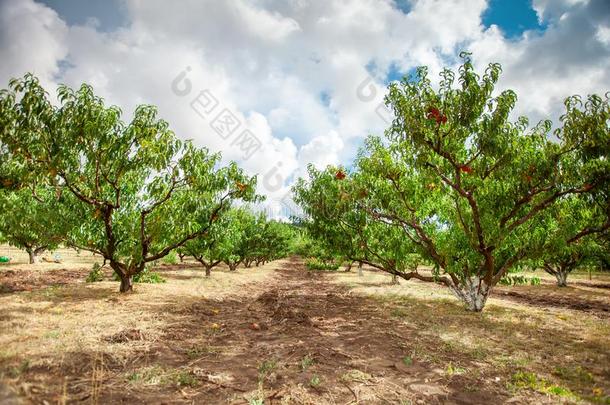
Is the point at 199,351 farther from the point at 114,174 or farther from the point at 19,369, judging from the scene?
the point at 114,174

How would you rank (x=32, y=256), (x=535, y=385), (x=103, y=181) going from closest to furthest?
1. (x=535, y=385)
2. (x=103, y=181)
3. (x=32, y=256)

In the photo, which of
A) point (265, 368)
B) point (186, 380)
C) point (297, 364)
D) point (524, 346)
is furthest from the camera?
point (524, 346)

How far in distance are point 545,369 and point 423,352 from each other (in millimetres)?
2236

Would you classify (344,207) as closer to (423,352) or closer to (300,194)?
(300,194)

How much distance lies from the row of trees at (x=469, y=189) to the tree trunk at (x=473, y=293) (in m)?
0.04

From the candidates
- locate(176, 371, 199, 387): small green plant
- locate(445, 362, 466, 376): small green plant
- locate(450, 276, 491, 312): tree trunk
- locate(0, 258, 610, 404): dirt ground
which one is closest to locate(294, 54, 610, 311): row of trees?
locate(450, 276, 491, 312): tree trunk

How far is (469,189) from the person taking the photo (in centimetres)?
1040

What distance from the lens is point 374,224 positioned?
47.0 feet


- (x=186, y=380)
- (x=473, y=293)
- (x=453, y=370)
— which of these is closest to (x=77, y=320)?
(x=186, y=380)

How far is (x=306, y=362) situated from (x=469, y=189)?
7.62 meters

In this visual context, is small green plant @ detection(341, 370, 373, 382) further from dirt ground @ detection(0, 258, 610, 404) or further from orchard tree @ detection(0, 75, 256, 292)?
orchard tree @ detection(0, 75, 256, 292)

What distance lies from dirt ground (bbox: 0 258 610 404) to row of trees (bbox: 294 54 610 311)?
8.87 feet

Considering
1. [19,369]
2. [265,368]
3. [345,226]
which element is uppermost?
[345,226]

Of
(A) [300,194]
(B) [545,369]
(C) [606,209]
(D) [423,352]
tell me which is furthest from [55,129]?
(C) [606,209]
